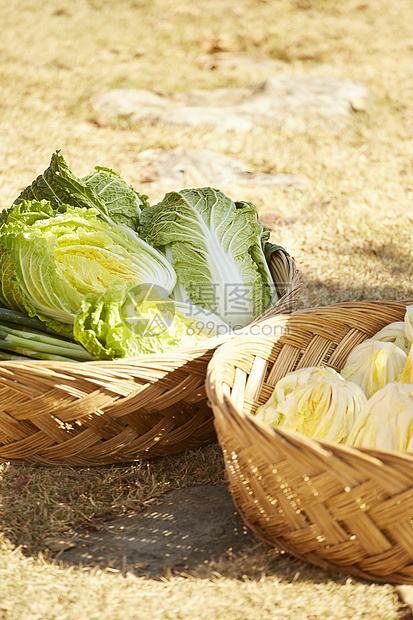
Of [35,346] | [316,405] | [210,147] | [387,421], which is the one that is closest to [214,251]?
[35,346]

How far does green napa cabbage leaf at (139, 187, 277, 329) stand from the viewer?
8.57 ft

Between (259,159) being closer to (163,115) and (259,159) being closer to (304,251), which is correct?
(163,115)

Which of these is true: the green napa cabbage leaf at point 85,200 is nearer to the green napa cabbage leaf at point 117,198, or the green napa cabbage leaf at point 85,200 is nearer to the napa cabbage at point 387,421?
the green napa cabbage leaf at point 117,198

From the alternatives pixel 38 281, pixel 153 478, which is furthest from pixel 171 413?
pixel 38 281

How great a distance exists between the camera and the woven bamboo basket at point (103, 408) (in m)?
1.99

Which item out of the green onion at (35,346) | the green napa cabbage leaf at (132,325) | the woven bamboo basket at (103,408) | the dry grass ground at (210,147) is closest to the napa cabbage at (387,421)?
the dry grass ground at (210,147)

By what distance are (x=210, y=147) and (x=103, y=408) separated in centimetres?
437

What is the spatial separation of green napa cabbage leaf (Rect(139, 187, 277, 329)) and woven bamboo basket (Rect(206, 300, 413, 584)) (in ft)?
1.95

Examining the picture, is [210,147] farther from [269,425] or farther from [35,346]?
[269,425]

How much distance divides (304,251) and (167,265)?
6.14ft

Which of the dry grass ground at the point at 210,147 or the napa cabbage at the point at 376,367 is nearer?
the dry grass ground at the point at 210,147

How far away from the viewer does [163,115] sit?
646cm

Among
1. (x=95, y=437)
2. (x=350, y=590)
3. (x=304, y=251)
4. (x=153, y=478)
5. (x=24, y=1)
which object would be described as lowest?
(x=350, y=590)

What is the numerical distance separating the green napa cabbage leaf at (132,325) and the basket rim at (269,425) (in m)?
0.28
